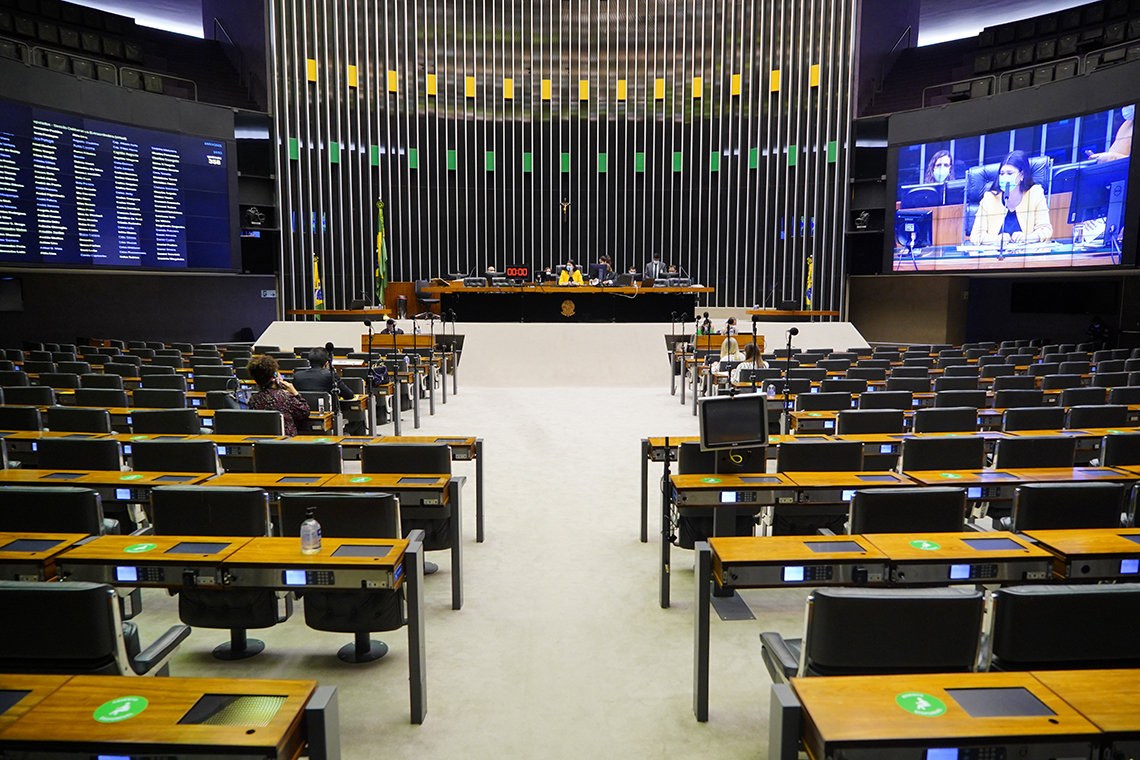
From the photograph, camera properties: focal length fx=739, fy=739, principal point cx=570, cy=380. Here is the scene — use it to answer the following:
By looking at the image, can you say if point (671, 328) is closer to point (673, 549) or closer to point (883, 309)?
point (883, 309)

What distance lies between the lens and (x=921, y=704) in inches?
70.1

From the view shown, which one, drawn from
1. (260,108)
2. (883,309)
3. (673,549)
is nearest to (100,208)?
(260,108)

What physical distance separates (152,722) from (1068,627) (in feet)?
8.11

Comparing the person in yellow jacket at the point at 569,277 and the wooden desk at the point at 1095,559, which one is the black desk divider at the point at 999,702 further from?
the person in yellow jacket at the point at 569,277

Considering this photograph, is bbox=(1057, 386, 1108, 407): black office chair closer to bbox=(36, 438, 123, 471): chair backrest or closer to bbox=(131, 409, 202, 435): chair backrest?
bbox=(131, 409, 202, 435): chair backrest

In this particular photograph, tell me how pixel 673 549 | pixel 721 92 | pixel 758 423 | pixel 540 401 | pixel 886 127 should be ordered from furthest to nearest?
pixel 721 92
pixel 886 127
pixel 540 401
pixel 673 549
pixel 758 423

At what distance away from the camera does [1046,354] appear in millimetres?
11578

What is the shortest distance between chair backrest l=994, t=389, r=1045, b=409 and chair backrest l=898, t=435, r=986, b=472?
2460mm

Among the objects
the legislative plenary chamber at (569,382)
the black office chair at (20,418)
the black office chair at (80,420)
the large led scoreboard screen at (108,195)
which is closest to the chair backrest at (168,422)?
the legislative plenary chamber at (569,382)

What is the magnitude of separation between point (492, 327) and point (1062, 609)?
12462 millimetres

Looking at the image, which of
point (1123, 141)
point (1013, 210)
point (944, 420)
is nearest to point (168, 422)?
point (944, 420)

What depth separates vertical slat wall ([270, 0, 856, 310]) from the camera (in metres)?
19.2

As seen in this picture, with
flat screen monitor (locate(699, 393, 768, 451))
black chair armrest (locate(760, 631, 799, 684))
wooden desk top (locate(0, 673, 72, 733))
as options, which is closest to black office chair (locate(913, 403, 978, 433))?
flat screen monitor (locate(699, 393, 768, 451))

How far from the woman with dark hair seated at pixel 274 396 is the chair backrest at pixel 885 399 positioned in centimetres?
487
